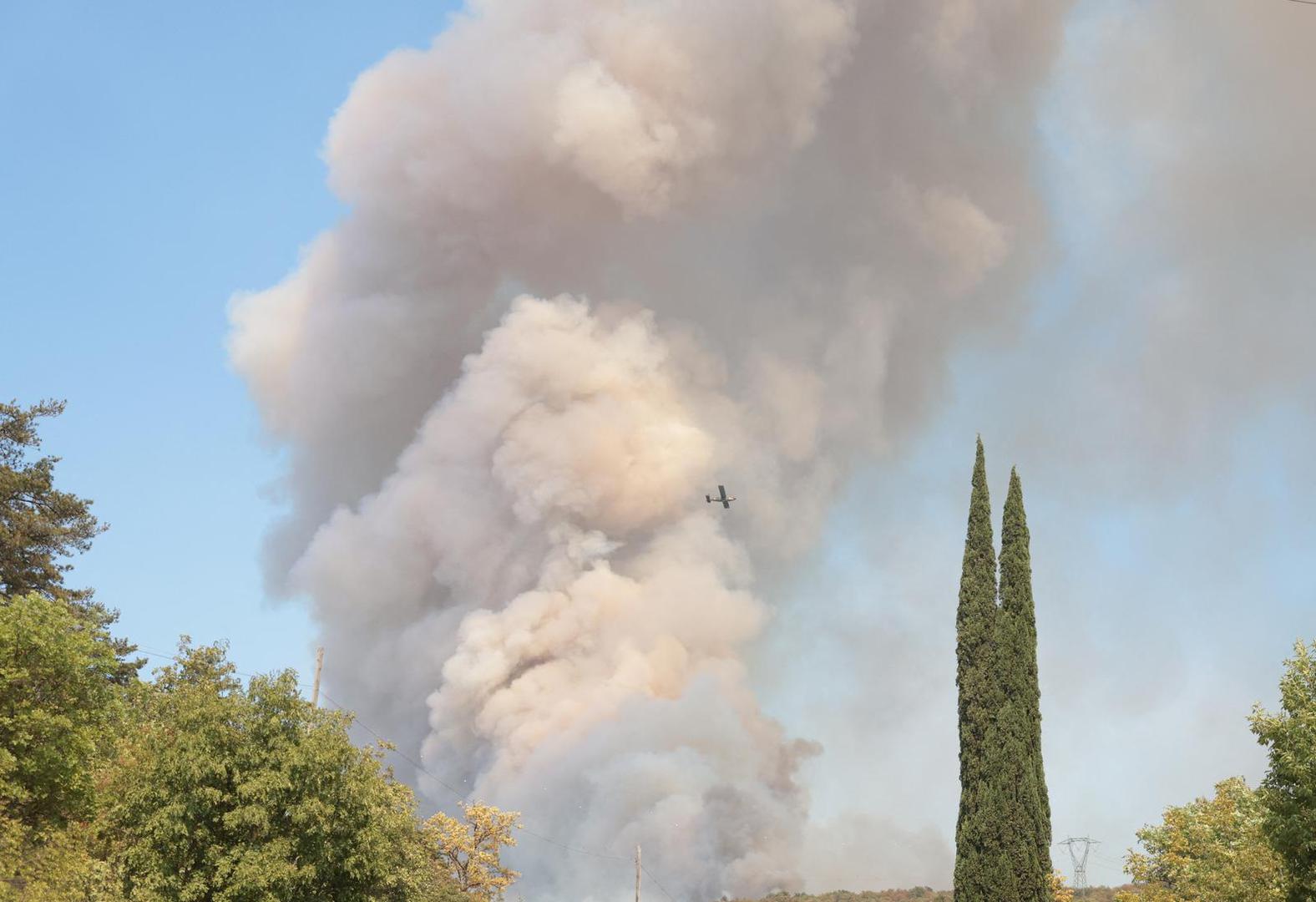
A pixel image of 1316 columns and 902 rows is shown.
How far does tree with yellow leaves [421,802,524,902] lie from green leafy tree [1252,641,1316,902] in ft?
139

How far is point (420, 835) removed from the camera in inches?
1944

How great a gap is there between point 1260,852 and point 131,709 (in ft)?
118

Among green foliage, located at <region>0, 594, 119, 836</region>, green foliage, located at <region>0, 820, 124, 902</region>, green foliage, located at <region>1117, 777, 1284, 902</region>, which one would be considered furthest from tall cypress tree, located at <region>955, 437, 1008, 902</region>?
green foliage, located at <region>0, 594, 119, 836</region>

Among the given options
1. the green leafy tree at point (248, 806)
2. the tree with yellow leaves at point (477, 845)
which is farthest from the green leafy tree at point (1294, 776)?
the tree with yellow leaves at point (477, 845)

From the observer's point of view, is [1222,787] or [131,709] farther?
[1222,787]

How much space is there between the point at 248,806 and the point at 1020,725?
2275cm

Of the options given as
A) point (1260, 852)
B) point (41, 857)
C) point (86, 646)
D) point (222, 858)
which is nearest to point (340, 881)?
Result: point (222, 858)

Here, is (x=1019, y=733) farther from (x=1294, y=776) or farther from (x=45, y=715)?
(x=45, y=715)

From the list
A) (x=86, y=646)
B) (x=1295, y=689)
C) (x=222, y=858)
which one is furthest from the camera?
(x=86, y=646)

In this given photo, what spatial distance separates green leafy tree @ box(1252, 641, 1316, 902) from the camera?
30625 mm

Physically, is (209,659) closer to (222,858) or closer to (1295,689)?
(222,858)

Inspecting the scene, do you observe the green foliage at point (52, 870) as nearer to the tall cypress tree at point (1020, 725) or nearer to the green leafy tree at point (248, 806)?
the green leafy tree at point (248, 806)

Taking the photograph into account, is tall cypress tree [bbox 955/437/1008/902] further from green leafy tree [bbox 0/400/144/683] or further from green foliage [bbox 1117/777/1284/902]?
green leafy tree [bbox 0/400/144/683]

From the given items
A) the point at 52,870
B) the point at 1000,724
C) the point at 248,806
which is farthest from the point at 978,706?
the point at 52,870
